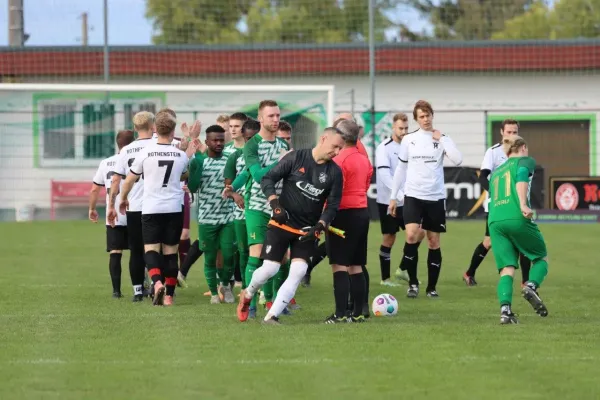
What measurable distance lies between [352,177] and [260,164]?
0.89 meters

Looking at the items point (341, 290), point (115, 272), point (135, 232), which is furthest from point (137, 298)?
point (341, 290)

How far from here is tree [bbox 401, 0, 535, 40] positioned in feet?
149

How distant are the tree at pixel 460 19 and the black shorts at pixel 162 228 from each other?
32072mm

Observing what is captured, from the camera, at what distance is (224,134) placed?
13.0 metres

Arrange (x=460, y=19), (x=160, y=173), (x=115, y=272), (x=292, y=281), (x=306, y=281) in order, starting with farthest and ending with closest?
(x=460, y=19) < (x=306, y=281) < (x=115, y=272) < (x=160, y=173) < (x=292, y=281)

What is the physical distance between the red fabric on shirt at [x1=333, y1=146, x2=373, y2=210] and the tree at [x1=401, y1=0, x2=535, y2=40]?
33.0m

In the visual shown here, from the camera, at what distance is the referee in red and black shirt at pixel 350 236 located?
10.8 metres

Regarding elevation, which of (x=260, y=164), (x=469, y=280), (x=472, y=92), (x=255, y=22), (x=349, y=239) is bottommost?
(x=469, y=280)

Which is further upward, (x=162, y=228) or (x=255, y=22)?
(x=255, y=22)

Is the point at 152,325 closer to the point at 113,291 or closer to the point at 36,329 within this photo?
the point at 36,329

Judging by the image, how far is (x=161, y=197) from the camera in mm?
12211

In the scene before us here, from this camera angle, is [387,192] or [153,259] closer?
[153,259]

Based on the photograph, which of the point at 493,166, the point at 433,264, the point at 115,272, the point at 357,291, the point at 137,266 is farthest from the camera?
the point at 493,166

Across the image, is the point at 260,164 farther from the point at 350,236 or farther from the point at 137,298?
the point at 137,298
